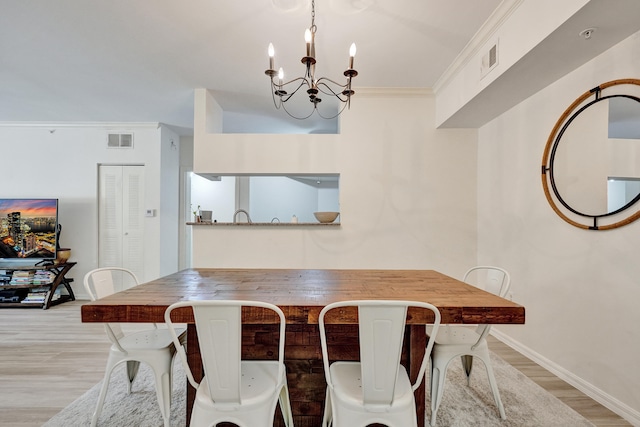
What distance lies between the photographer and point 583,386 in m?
2.01

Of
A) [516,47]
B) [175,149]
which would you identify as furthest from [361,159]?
[175,149]

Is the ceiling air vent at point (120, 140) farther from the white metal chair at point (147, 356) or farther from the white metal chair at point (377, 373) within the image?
the white metal chair at point (377, 373)

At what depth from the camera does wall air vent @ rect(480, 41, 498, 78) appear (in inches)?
88.7

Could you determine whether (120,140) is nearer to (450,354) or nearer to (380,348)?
(380,348)

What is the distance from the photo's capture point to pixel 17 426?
1.70 m

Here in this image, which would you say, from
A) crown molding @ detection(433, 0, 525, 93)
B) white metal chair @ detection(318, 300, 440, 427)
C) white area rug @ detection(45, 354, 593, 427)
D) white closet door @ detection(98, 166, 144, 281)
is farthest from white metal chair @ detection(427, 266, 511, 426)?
white closet door @ detection(98, 166, 144, 281)

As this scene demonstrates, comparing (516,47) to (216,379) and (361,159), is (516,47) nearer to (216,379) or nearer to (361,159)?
(361,159)

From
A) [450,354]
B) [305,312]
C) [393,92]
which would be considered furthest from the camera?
[393,92]

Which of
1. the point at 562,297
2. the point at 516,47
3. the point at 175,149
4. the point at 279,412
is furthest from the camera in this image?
the point at 175,149

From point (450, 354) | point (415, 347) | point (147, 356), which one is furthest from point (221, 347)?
point (450, 354)

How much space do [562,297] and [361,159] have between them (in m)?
2.18

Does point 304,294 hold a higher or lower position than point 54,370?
higher

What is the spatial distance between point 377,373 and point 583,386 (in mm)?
1850

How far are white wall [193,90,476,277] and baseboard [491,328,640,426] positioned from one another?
1.07 meters
